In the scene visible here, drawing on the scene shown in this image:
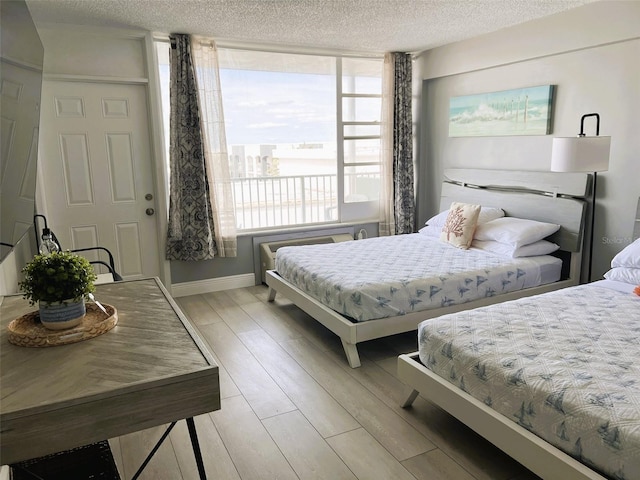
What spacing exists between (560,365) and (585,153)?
6.00 ft

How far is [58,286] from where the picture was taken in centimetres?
159

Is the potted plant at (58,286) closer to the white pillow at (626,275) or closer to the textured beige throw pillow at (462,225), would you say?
the white pillow at (626,275)

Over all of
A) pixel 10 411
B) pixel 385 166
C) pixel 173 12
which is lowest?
pixel 10 411

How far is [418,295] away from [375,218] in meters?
2.44

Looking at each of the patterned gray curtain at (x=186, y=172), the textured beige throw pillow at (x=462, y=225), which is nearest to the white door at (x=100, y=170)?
the patterned gray curtain at (x=186, y=172)

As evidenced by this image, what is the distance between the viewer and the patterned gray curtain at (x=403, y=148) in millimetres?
5246

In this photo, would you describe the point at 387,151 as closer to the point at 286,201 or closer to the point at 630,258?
the point at 286,201

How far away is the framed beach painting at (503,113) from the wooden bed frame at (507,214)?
1.27 ft

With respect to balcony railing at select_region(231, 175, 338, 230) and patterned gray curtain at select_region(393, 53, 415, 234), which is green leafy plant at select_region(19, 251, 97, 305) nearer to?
balcony railing at select_region(231, 175, 338, 230)

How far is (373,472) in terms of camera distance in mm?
2127

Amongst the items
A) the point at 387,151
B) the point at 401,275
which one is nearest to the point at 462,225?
the point at 401,275

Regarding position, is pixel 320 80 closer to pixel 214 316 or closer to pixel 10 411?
pixel 214 316

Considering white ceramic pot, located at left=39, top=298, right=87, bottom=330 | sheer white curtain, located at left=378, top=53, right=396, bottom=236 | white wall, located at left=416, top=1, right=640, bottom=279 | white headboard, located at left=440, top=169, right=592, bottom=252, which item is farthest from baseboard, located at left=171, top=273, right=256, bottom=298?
white ceramic pot, located at left=39, top=298, right=87, bottom=330

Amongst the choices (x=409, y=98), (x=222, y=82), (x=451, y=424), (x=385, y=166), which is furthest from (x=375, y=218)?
(x=451, y=424)
